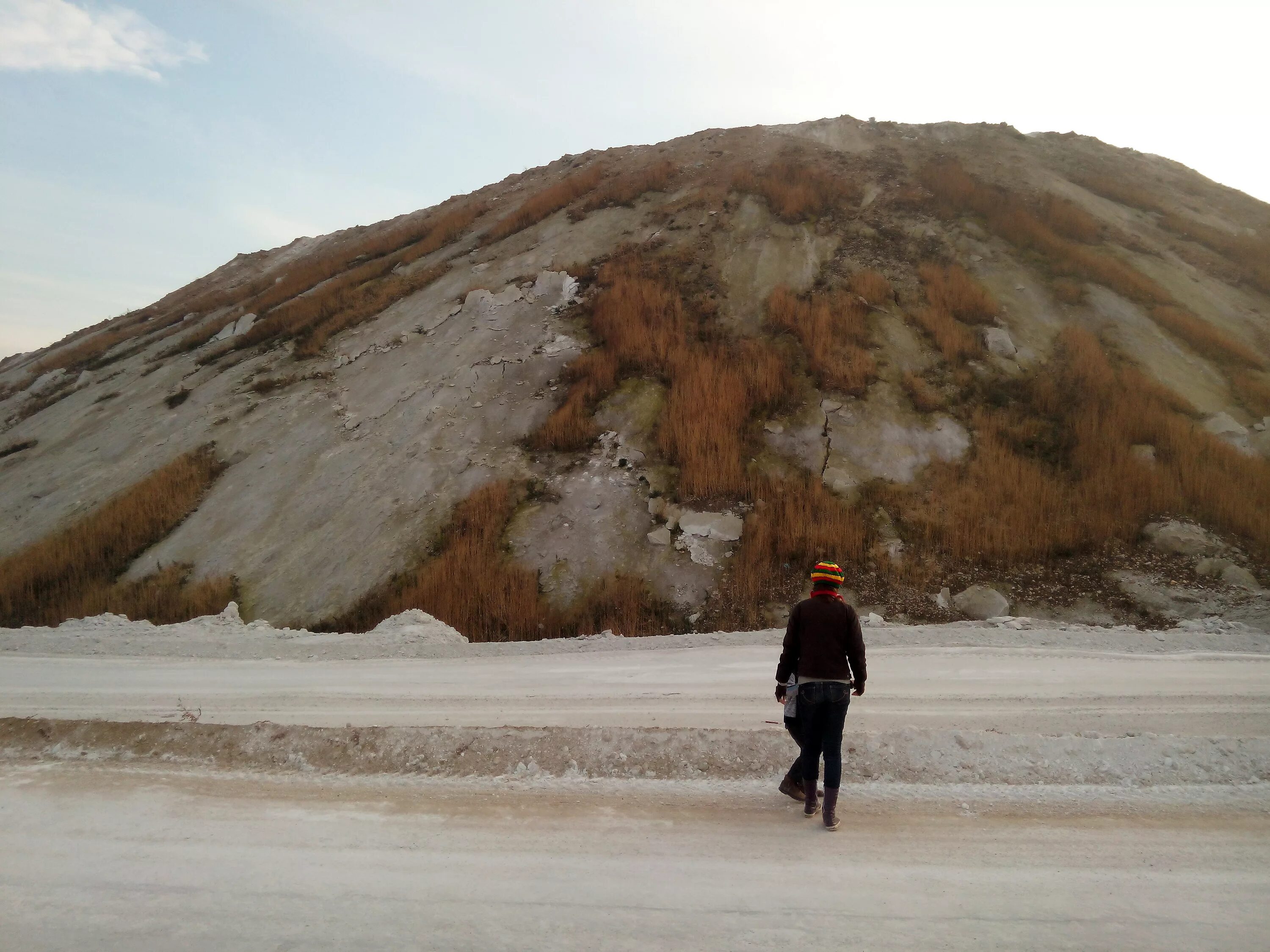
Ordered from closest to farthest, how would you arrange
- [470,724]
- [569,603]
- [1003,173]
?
[470,724], [569,603], [1003,173]

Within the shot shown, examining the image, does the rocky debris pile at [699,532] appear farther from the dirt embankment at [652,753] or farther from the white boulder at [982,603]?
the dirt embankment at [652,753]

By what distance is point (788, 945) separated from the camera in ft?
14.1

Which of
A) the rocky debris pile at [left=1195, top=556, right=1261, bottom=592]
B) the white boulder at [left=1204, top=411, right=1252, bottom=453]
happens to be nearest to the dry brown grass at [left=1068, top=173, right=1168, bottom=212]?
the white boulder at [left=1204, top=411, right=1252, bottom=453]

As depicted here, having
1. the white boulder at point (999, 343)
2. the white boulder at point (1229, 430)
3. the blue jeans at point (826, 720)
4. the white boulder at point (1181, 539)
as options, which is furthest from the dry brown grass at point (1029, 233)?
the blue jeans at point (826, 720)

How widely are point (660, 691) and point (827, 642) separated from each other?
3331mm

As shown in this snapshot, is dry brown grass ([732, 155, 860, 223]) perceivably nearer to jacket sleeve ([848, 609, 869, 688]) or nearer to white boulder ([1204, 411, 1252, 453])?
white boulder ([1204, 411, 1252, 453])

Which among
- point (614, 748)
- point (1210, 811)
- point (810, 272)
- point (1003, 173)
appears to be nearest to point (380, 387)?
point (810, 272)

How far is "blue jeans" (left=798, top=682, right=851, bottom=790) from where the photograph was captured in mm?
5445

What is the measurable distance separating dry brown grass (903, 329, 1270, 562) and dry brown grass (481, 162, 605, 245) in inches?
659

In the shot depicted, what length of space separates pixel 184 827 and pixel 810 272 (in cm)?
1878

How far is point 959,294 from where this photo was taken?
19359 millimetres

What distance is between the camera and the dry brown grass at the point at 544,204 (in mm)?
25922

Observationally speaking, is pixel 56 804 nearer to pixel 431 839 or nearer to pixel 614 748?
pixel 431 839

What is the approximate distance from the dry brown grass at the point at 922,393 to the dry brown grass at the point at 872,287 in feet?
9.91
